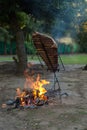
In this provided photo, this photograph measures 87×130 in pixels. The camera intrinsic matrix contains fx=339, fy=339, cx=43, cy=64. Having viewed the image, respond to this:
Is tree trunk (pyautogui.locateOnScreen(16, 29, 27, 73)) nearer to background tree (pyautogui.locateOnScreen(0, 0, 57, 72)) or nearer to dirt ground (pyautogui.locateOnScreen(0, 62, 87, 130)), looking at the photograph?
background tree (pyautogui.locateOnScreen(0, 0, 57, 72))

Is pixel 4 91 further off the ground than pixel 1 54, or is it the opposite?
pixel 4 91

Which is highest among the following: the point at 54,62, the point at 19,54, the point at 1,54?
the point at 54,62

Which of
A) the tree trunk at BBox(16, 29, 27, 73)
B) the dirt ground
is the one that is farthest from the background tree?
the dirt ground

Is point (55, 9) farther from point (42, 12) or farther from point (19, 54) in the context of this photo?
point (19, 54)

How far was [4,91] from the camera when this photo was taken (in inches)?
527

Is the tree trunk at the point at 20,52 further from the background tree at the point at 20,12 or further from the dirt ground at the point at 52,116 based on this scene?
the dirt ground at the point at 52,116

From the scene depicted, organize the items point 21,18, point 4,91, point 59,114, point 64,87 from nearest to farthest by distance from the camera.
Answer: point 59,114
point 4,91
point 64,87
point 21,18

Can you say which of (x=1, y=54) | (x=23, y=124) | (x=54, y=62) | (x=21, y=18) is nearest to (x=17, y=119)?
(x=23, y=124)

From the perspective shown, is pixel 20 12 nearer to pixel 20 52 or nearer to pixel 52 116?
pixel 20 52

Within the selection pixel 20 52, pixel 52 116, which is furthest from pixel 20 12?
pixel 52 116

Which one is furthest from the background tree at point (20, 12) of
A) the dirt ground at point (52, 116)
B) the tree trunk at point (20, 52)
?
the dirt ground at point (52, 116)

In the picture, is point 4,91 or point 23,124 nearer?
point 23,124

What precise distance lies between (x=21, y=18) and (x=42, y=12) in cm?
147

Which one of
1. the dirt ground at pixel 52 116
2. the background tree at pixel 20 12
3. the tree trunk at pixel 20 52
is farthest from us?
the tree trunk at pixel 20 52
